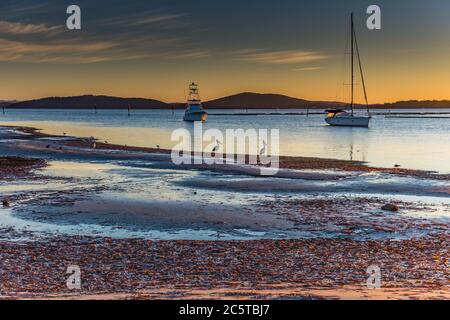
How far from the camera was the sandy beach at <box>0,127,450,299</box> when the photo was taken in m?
10.4

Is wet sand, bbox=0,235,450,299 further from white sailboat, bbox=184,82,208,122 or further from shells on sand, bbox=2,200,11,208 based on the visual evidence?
white sailboat, bbox=184,82,208,122

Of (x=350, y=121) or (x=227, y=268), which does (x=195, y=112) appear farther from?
(x=227, y=268)

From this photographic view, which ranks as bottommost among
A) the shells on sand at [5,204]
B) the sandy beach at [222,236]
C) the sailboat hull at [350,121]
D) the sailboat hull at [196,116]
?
the sandy beach at [222,236]

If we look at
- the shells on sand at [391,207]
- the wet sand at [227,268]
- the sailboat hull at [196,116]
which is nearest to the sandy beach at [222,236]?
the wet sand at [227,268]

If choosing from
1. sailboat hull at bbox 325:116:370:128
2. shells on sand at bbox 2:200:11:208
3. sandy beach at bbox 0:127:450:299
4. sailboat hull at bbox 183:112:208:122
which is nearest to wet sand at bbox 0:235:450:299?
sandy beach at bbox 0:127:450:299

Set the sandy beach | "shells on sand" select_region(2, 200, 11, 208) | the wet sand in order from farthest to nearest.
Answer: "shells on sand" select_region(2, 200, 11, 208), the sandy beach, the wet sand

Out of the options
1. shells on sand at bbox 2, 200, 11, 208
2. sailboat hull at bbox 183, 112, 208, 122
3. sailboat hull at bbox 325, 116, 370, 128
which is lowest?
shells on sand at bbox 2, 200, 11, 208

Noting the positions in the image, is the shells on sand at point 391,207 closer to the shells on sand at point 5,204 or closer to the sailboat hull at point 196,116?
the shells on sand at point 5,204

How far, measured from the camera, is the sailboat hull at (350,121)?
103188 millimetres

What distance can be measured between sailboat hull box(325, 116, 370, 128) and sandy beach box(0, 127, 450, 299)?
246 feet

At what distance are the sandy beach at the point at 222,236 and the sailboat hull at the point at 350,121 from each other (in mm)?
75002

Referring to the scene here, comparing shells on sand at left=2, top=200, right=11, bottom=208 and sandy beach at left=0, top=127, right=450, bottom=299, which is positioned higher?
shells on sand at left=2, top=200, right=11, bottom=208
